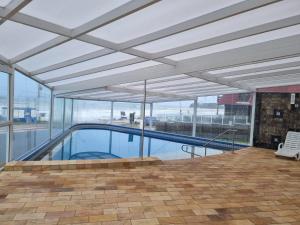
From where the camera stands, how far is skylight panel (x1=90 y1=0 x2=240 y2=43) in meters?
3.14

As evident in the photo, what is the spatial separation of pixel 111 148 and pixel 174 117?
5.17m

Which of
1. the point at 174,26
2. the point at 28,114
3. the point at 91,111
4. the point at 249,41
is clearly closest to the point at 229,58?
the point at 249,41

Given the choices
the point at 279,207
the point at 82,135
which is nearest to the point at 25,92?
the point at 279,207

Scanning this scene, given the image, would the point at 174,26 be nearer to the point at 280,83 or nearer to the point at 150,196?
the point at 150,196

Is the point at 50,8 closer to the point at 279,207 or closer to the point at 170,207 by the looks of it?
the point at 170,207

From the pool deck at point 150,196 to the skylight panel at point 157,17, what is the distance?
8.16 ft

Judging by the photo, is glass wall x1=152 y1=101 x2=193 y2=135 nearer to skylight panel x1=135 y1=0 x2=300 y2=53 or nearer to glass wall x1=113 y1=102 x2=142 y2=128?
glass wall x1=113 y1=102 x2=142 y2=128

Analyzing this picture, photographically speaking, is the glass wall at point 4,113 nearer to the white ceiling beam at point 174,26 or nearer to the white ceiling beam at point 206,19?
the white ceiling beam at point 174,26

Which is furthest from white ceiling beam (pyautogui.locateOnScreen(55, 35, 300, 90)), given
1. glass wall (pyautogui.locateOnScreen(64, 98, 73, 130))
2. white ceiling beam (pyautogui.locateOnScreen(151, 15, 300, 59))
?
glass wall (pyautogui.locateOnScreen(64, 98, 73, 130))

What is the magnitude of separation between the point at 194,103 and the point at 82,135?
9.79 meters

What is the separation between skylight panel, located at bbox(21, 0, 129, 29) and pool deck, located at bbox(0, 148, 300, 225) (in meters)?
2.49

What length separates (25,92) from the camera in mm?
8344

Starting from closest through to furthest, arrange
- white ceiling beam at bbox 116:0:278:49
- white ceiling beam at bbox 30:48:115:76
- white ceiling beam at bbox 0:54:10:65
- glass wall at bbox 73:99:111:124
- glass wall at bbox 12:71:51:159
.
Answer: white ceiling beam at bbox 116:0:278:49 < white ceiling beam at bbox 30:48:115:76 < white ceiling beam at bbox 0:54:10:65 < glass wall at bbox 12:71:51:159 < glass wall at bbox 73:99:111:124

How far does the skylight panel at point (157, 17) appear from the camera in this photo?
314 centimetres
